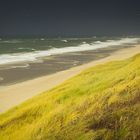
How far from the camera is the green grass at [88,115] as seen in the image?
13.6ft

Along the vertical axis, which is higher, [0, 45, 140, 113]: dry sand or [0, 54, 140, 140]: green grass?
[0, 54, 140, 140]: green grass

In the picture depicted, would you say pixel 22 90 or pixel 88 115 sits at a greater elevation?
pixel 88 115

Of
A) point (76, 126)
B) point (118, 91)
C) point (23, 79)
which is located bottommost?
point (23, 79)

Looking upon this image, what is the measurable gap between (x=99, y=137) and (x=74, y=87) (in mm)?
1798

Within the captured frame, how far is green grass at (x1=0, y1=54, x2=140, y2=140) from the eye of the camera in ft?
13.6

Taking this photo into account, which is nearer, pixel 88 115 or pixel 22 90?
pixel 88 115

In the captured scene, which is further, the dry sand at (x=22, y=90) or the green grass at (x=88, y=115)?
the dry sand at (x=22, y=90)

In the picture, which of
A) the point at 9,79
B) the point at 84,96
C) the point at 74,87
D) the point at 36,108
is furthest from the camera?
the point at 9,79

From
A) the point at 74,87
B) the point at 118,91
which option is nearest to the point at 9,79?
the point at 74,87

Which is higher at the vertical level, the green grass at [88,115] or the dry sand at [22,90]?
the green grass at [88,115]

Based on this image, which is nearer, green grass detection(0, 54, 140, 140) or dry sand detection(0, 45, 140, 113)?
green grass detection(0, 54, 140, 140)

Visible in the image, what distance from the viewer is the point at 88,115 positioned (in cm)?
434

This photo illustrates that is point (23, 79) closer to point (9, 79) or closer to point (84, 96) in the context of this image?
point (9, 79)

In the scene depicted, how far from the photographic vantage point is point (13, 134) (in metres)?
4.88
